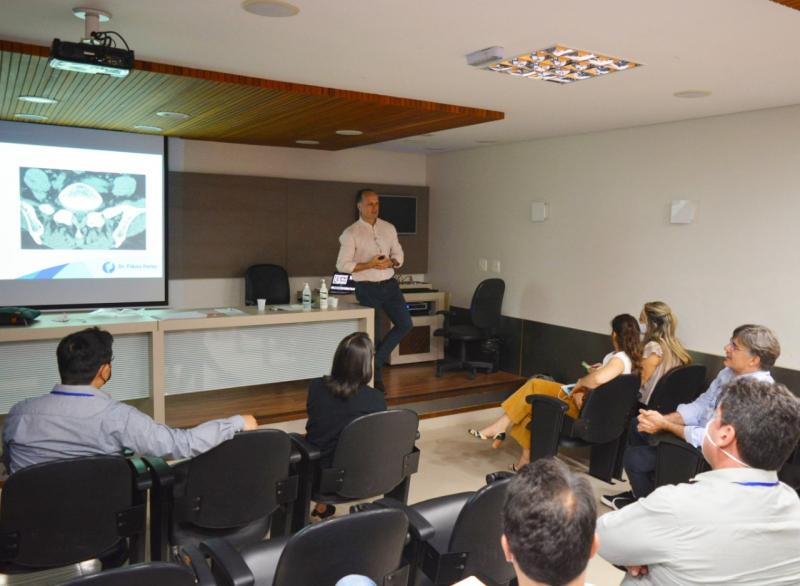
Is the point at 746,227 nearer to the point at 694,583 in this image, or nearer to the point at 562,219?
the point at 562,219

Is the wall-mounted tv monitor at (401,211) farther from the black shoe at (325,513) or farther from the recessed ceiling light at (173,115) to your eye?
the black shoe at (325,513)

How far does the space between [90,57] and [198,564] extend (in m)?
2.12

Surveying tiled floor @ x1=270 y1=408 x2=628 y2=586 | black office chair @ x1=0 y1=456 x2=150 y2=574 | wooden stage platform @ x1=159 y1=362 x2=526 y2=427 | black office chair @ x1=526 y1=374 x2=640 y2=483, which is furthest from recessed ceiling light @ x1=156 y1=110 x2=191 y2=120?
black office chair @ x1=526 y1=374 x2=640 y2=483

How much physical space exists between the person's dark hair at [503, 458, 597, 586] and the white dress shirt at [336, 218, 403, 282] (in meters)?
4.11

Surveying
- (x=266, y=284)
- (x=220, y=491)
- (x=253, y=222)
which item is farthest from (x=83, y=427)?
(x=253, y=222)

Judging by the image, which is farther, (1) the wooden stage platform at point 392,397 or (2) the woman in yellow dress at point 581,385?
(1) the wooden stage platform at point 392,397

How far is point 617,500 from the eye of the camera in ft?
12.7

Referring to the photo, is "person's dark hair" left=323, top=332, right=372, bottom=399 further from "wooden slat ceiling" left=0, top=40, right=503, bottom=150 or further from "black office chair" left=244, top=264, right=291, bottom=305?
"black office chair" left=244, top=264, right=291, bottom=305

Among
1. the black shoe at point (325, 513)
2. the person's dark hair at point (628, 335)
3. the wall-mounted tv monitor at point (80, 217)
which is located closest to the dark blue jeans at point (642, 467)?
the person's dark hair at point (628, 335)

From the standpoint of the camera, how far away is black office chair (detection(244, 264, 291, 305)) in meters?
6.24

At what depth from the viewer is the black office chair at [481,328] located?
5.99 m

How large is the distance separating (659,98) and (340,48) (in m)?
2.17

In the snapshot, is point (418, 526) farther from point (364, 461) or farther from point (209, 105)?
point (209, 105)

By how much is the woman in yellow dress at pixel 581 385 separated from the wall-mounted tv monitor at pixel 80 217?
3441mm
